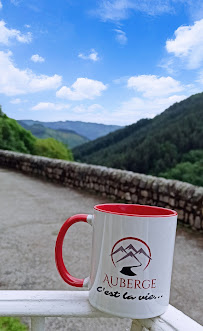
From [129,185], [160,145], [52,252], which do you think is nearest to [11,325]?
[52,252]

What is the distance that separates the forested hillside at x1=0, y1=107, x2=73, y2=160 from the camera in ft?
76.4

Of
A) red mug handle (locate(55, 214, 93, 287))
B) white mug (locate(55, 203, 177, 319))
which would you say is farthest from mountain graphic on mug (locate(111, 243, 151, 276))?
red mug handle (locate(55, 214, 93, 287))

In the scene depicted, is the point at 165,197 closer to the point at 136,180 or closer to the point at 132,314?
the point at 136,180

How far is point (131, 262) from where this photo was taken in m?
0.62

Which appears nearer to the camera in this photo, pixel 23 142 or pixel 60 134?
pixel 23 142

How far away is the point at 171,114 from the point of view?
44094mm

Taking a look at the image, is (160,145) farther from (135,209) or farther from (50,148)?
(135,209)

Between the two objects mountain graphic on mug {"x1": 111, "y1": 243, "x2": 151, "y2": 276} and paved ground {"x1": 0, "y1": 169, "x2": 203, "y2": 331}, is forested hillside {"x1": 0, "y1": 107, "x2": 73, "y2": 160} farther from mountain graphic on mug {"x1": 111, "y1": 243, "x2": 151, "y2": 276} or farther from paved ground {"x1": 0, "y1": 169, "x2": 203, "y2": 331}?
mountain graphic on mug {"x1": 111, "y1": 243, "x2": 151, "y2": 276}

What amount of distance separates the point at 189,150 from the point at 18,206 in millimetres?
30073

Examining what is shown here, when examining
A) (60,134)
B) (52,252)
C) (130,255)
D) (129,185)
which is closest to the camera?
(130,255)

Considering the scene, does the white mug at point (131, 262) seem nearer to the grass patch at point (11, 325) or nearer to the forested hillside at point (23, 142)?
the grass patch at point (11, 325)

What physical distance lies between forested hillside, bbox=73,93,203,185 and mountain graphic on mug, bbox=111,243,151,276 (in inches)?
1014

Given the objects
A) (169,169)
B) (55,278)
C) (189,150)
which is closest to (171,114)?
(189,150)

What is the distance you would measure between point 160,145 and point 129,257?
34.4 metres
